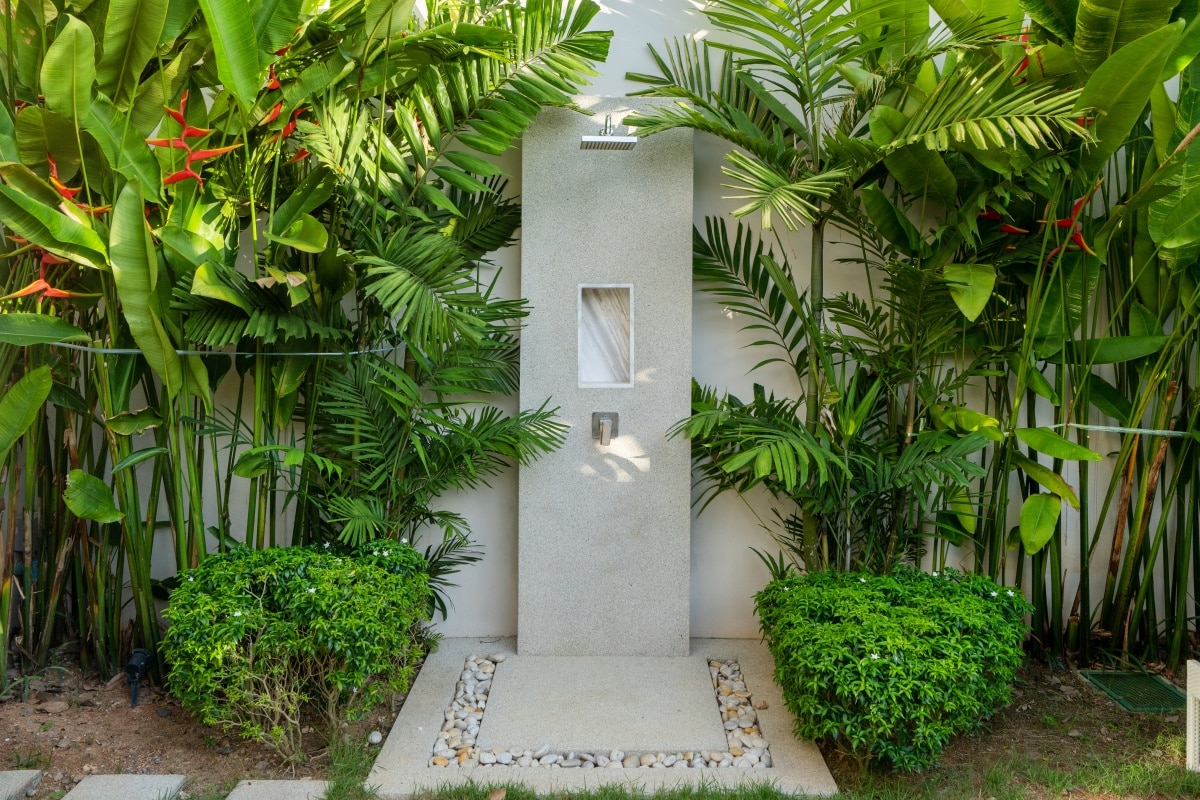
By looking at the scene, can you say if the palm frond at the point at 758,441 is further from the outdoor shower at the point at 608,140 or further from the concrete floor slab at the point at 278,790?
the concrete floor slab at the point at 278,790

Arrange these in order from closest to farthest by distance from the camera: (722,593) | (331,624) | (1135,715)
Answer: (331,624), (1135,715), (722,593)

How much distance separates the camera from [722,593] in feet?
12.7

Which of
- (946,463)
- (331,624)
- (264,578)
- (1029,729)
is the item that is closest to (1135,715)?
(1029,729)

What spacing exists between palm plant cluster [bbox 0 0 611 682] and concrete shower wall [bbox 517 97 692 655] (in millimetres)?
158

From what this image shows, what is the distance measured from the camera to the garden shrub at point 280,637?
2.59 metres

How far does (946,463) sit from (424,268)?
1909 millimetres

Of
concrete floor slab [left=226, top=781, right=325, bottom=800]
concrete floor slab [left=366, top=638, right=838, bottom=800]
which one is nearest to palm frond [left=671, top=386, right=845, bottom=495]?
concrete floor slab [left=366, top=638, right=838, bottom=800]

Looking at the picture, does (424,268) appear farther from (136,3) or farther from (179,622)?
(179,622)

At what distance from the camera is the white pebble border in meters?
2.78

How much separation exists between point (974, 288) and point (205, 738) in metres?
3.01

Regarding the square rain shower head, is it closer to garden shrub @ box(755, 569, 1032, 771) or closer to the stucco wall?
the stucco wall

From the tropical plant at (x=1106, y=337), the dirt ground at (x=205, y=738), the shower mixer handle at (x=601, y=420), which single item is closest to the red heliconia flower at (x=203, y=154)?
the shower mixer handle at (x=601, y=420)

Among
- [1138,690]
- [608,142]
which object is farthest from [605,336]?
[1138,690]

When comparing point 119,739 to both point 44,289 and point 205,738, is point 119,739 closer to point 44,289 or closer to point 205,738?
point 205,738
